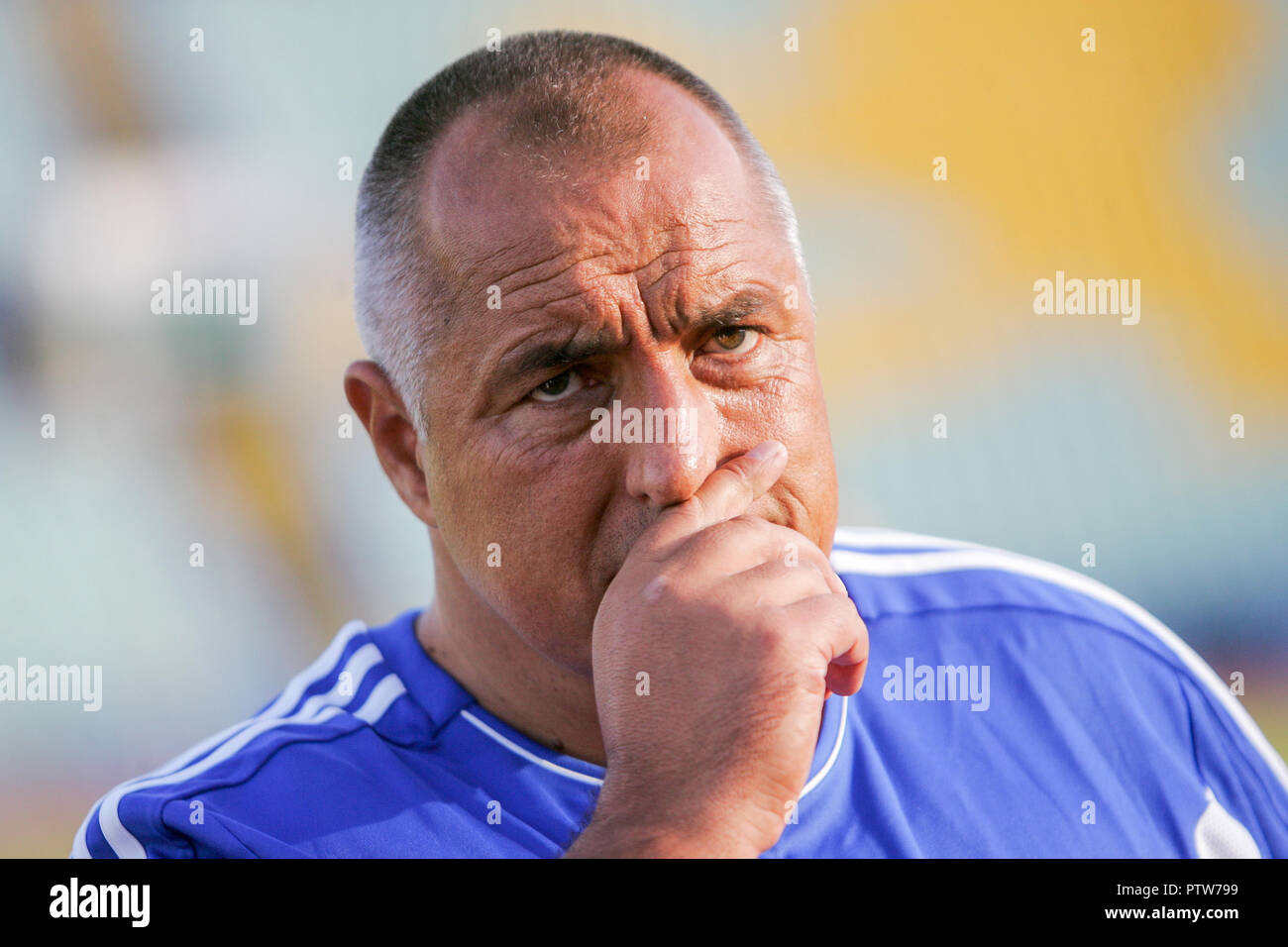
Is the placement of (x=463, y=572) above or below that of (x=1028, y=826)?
above

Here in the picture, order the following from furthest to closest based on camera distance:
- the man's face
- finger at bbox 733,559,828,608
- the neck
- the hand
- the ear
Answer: the ear
the neck
the man's face
finger at bbox 733,559,828,608
the hand

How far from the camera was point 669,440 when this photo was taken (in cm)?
155

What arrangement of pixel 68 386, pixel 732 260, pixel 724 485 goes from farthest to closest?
pixel 68 386
pixel 732 260
pixel 724 485

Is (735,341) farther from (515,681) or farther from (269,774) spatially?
(269,774)

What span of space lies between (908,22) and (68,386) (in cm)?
306

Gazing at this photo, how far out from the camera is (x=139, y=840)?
67.6 inches

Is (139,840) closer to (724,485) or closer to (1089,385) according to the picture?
(724,485)

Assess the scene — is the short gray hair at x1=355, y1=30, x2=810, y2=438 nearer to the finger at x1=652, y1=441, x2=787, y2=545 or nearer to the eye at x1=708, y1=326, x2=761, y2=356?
the eye at x1=708, y1=326, x2=761, y2=356

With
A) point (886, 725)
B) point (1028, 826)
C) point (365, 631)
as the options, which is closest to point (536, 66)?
point (365, 631)

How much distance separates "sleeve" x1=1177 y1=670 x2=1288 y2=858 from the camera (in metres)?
1.92

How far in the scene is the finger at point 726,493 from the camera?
151 cm

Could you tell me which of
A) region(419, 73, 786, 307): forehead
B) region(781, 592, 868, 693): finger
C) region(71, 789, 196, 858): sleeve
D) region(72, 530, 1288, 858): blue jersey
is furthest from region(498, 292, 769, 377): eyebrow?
region(71, 789, 196, 858): sleeve

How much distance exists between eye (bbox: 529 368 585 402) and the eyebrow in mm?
31

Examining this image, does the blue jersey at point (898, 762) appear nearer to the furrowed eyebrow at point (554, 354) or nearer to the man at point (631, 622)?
the man at point (631, 622)
